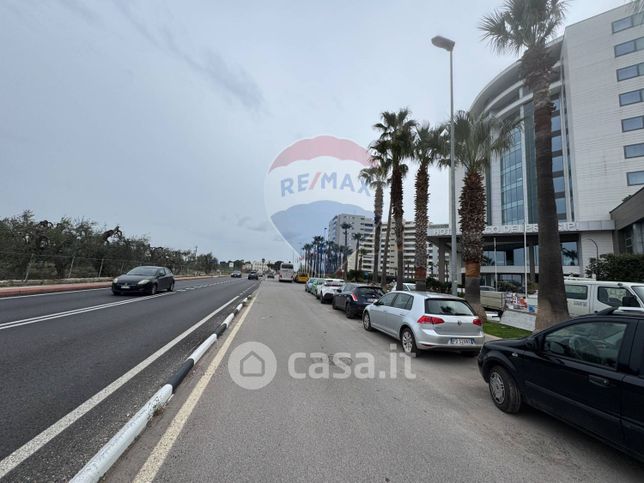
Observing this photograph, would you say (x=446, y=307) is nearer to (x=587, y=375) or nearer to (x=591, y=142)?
(x=587, y=375)

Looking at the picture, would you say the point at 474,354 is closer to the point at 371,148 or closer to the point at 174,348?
the point at 174,348

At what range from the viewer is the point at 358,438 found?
337 centimetres

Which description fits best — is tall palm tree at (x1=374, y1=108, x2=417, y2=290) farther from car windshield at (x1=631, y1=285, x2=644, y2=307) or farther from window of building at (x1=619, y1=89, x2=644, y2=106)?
window of building at (x1=619, y1=89, x2=644, y2=106)

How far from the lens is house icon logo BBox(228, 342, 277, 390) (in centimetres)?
495

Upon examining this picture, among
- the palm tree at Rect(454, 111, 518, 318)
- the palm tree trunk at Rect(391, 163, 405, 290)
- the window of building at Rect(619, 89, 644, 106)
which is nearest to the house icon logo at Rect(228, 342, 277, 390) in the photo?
the palm tree at Rect(454, 111, 518, 318)

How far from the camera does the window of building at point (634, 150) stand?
36.8m

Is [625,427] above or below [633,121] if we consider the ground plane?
below

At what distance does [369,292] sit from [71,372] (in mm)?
10092

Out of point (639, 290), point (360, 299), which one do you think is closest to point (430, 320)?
point (360, 299)

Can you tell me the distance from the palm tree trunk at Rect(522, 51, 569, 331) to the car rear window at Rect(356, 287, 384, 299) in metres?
5.55

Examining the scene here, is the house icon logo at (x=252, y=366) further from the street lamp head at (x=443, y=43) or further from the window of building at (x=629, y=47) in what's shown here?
the window of building at (x=629, y=47)

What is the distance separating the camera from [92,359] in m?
5.50

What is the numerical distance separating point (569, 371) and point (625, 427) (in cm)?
65

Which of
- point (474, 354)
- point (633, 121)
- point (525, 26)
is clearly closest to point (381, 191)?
point (525, 26)
